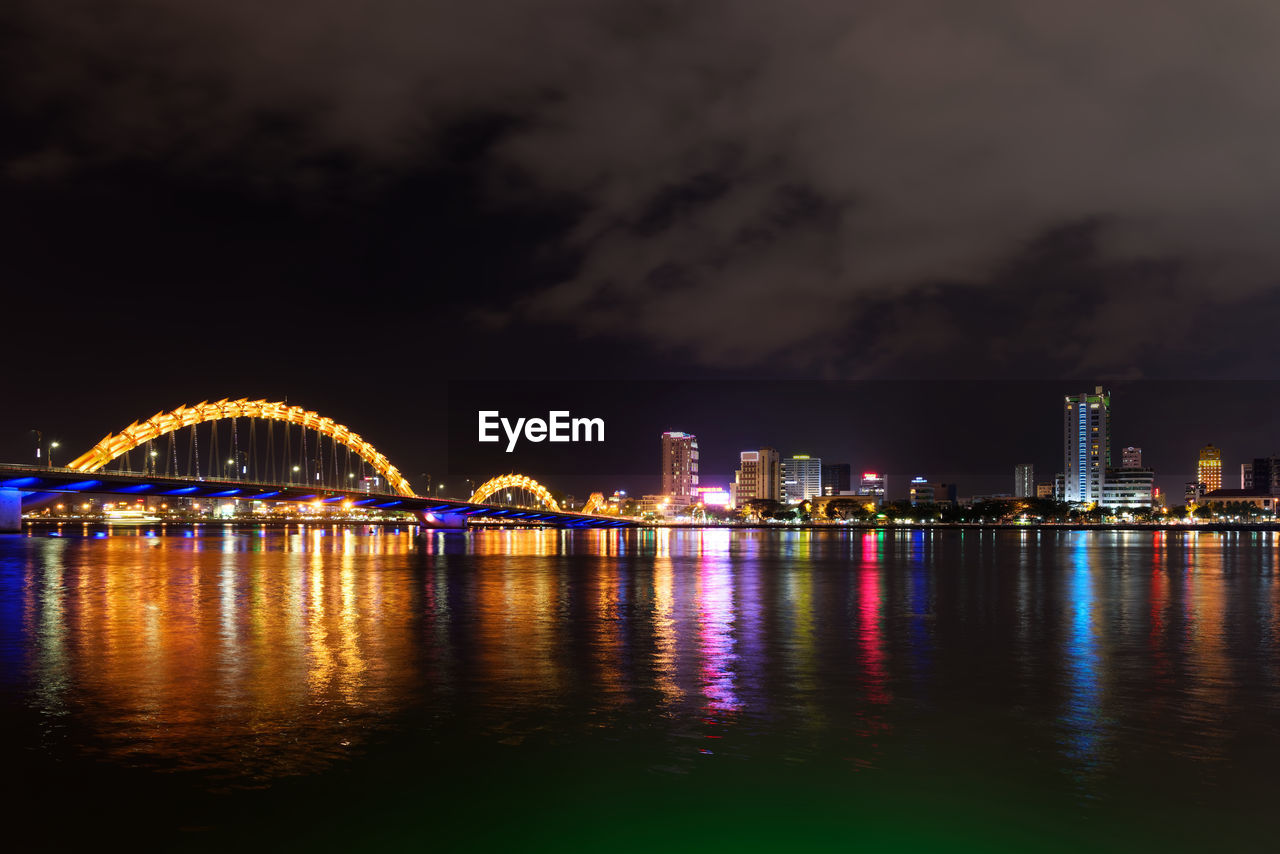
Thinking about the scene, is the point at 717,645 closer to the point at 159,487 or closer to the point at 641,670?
the point at 641,670

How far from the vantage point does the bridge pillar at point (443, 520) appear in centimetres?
16157

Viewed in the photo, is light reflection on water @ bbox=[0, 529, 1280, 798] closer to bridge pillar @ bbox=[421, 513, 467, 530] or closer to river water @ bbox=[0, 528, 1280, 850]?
river water @ bbox=[0, 528, 1280, 850]

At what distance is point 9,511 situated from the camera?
325 ft

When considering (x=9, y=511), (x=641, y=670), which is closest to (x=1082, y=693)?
(x=641, y=670)

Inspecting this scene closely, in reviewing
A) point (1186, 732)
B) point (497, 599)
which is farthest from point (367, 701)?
point (497, 599)

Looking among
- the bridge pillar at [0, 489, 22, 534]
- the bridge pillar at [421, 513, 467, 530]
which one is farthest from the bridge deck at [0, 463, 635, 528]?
the bridge pillar at [421, 513, 467, 530]

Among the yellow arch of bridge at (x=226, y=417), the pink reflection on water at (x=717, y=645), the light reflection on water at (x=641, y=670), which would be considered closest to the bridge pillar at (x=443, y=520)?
the yellow arch of bridge at (x=226, y=417)

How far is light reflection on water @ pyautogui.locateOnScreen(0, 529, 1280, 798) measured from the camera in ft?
45.3

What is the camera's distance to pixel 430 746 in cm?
1336

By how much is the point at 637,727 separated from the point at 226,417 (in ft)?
373

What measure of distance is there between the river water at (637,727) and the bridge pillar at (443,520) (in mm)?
130676

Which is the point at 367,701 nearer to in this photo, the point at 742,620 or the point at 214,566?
the point at 742,620

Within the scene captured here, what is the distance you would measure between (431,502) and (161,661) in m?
119

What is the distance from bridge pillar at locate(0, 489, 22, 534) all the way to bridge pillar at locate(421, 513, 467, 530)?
214 ft
